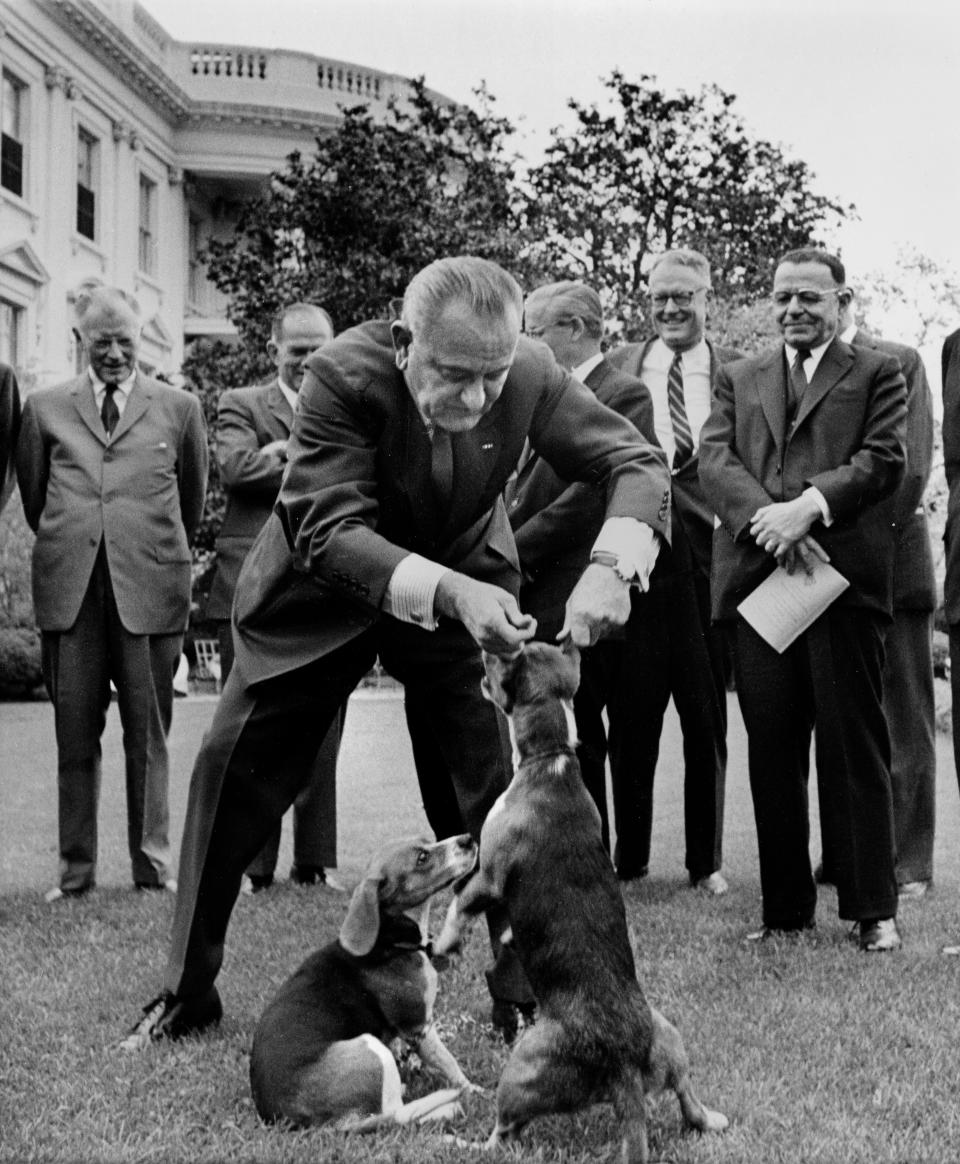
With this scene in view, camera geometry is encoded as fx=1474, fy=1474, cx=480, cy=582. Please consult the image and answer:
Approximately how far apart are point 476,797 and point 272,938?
182 centimetres

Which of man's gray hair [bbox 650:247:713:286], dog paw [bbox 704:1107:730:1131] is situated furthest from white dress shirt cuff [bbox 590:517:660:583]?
man's gray hair [bbox 650:247:713:286]

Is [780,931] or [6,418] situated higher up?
[6,418]

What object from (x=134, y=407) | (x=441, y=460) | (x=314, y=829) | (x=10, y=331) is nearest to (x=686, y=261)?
(x=134, y=407)

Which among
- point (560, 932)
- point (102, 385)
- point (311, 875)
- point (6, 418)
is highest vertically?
point (102, 385)

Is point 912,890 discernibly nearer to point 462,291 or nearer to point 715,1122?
point 715,1122

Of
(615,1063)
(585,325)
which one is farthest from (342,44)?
(615,1063)

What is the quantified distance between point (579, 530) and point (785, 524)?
1286 mm

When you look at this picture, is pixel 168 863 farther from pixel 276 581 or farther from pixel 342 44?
pixel 342 44

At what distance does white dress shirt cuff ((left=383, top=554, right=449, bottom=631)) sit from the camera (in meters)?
3.97

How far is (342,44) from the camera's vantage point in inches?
229

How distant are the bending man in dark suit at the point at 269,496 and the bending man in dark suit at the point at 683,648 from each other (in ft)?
4.86

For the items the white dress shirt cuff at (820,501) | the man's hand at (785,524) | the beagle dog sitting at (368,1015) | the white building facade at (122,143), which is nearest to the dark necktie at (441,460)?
the beagle dog sitting at (368,1015)

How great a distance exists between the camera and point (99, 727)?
7.35 metres

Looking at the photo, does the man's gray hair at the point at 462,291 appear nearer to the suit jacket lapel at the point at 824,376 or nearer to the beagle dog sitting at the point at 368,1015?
the beagle dog sitting at the point at 368,1015
